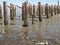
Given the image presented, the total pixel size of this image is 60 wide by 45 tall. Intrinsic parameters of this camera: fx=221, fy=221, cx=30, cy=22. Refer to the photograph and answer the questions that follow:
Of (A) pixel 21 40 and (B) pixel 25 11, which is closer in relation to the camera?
(A) pixel 21 40

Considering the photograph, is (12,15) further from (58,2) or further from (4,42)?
(58,2)

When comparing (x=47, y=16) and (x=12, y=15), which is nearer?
(x=12, y=15)

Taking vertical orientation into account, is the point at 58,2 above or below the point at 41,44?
above

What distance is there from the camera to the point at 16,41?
15.0 meters

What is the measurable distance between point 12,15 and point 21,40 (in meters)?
14.5

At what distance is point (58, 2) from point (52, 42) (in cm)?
3165

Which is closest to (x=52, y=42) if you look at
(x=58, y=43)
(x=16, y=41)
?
(x=58, y=43)

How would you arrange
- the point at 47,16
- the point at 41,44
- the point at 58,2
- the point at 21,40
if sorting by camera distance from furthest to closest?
1. the point at 58,2
2. the point at 47,16
3. the point at 21,40
4. the point at 41,44

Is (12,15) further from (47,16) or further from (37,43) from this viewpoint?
(37,43)

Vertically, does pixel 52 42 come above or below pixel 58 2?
Answer: below

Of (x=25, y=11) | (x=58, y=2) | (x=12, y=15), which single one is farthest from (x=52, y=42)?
(x=58, y=2)

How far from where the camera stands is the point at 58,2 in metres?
45.5

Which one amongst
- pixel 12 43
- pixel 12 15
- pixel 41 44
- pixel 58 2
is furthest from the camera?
pixel 58 2

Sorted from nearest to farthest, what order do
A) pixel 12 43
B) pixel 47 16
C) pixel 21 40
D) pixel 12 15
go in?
pixel 12 43 → pixel 21 40 → pixel 12 15 → pixel 47 16
